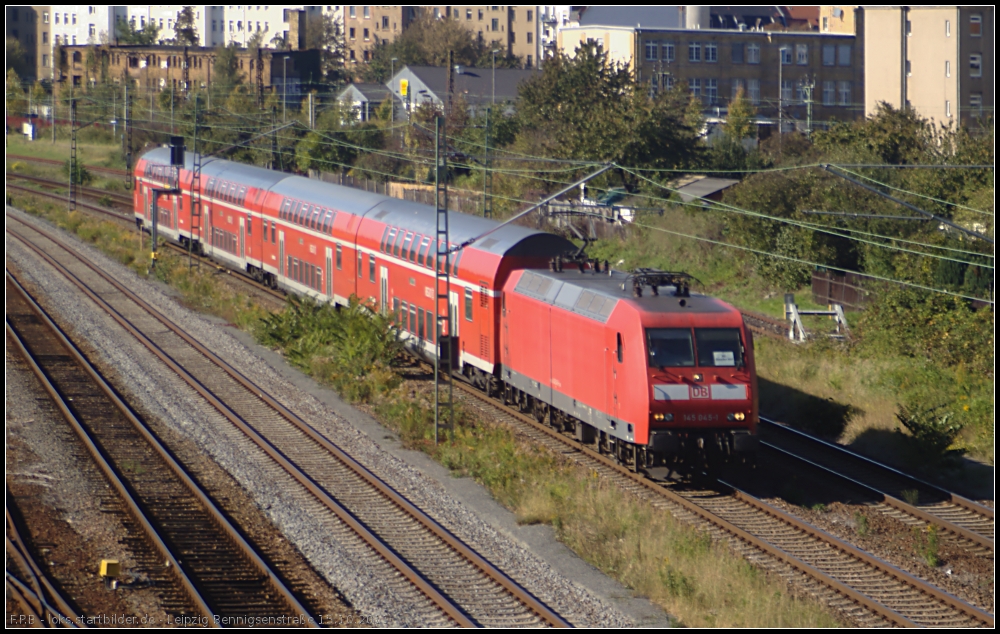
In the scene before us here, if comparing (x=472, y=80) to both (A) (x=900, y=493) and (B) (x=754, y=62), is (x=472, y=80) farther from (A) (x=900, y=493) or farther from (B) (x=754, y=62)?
(A) (x=900, y=493)

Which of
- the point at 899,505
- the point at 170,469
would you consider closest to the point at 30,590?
the point at 170,469

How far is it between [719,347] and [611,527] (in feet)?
11.2

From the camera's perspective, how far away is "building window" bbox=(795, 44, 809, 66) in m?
94.9

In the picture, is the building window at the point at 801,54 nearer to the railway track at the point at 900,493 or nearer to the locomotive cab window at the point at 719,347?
the railway track at the point at 900,493

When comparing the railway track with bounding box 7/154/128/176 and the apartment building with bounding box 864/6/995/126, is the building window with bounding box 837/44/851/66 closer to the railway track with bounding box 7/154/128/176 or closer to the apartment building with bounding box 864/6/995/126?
the apartment building with bounding box 864/6/995/126

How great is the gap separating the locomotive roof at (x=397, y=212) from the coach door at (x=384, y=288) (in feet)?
4.19

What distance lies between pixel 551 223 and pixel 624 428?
3008 centimetres

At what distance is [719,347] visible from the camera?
57.3 feet

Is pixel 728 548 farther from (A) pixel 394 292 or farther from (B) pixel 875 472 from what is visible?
(A) pixel 394 292

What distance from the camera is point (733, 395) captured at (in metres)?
17.3

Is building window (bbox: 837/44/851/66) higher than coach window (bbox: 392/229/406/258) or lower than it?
higher

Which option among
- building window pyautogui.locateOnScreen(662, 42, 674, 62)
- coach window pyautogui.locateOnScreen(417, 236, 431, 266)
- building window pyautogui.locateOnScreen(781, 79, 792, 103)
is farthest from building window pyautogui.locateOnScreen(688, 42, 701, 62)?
coach window pyautogui.locateOnScreen(417, 236, 431, 266)

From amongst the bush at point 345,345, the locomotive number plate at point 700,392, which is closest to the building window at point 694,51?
the bush at point 345,345

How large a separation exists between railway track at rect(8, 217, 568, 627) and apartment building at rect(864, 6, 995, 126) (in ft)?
171
